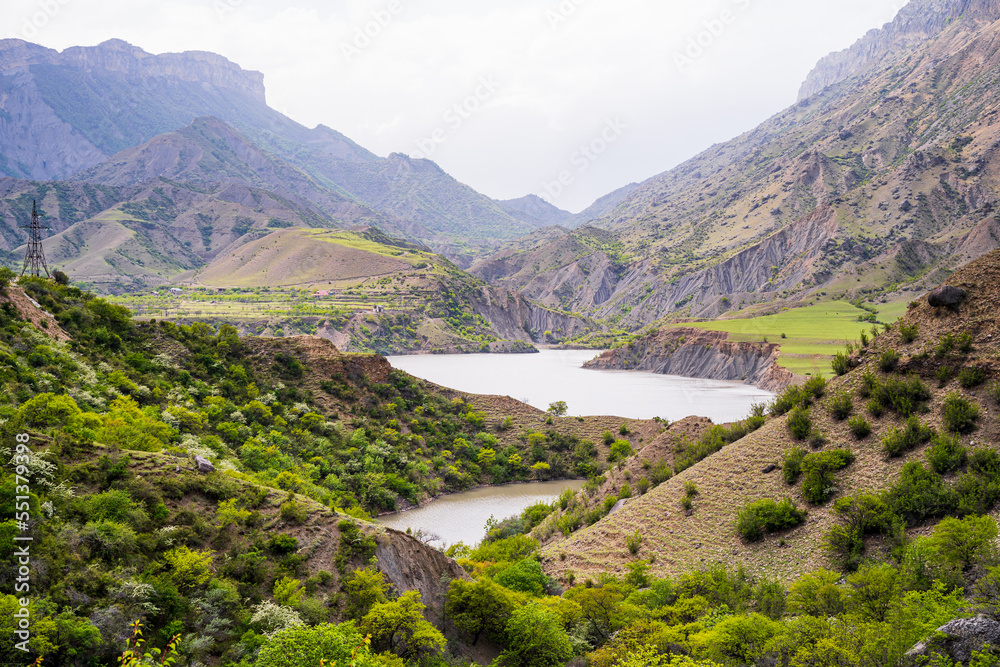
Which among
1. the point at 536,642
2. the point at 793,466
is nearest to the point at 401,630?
the point at 536,642

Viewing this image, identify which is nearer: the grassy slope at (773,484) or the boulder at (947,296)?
the grassy slope at (773,484)

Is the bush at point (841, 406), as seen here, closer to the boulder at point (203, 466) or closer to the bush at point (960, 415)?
the bush at point (960, 415)

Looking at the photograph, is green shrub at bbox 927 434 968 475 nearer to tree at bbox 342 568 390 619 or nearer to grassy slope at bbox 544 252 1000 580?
grassy slope at bbox 544 252 1000 580

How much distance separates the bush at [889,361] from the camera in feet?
64.6

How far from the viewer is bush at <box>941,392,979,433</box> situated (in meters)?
16.4

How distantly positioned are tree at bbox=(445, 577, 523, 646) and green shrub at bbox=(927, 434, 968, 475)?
1217 cm

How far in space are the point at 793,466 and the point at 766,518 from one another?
7.46 feet

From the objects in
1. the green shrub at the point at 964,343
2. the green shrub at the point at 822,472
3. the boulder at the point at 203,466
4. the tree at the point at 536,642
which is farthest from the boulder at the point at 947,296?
the boulder at the point at 203,466

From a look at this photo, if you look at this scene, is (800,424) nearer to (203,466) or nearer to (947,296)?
(947,296)

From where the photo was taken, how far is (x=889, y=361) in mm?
19766

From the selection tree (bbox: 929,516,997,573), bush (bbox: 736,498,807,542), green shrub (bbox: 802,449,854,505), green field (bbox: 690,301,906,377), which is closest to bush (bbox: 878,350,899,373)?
green shrub (bbox: 802,449,854,505)

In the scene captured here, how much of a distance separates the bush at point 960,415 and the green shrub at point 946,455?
1.39ft

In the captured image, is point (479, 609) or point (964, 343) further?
point (964, 343)

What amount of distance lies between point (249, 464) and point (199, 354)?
1403 centimetres
